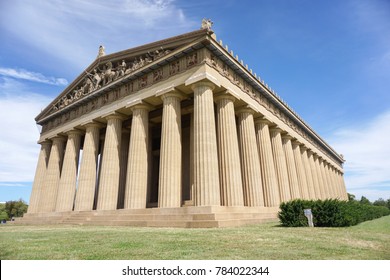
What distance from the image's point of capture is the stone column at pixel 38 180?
35.6 m

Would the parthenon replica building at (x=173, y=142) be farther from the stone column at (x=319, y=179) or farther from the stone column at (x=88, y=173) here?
the stone column at (x=319, y=179)

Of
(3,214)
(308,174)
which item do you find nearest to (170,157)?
(308,174)

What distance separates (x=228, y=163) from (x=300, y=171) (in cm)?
2008

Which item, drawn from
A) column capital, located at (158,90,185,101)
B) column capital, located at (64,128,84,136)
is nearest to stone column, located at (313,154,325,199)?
column capital, located at (158,90,185,101)

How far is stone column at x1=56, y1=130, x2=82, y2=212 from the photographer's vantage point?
3039 centimetres

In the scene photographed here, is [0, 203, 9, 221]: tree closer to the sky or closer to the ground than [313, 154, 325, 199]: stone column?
closer to the ground

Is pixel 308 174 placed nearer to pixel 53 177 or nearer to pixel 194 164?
pixel 194 164

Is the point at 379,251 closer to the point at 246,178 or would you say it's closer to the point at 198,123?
the point at 198,123

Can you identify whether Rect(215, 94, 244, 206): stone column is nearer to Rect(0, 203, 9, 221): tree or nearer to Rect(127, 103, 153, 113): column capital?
Rect(127, 103, 153, 113): column capital

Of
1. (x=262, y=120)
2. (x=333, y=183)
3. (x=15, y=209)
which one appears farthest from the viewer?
(x=15, y=209)

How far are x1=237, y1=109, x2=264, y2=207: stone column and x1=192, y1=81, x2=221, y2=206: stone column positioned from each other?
6705 millimetres

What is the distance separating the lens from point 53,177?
113 feet

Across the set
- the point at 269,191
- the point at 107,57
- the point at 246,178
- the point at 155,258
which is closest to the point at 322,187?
the point at 269,191

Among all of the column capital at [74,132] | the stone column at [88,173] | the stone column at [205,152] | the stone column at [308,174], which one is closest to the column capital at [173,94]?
the stone column at [205,152]
